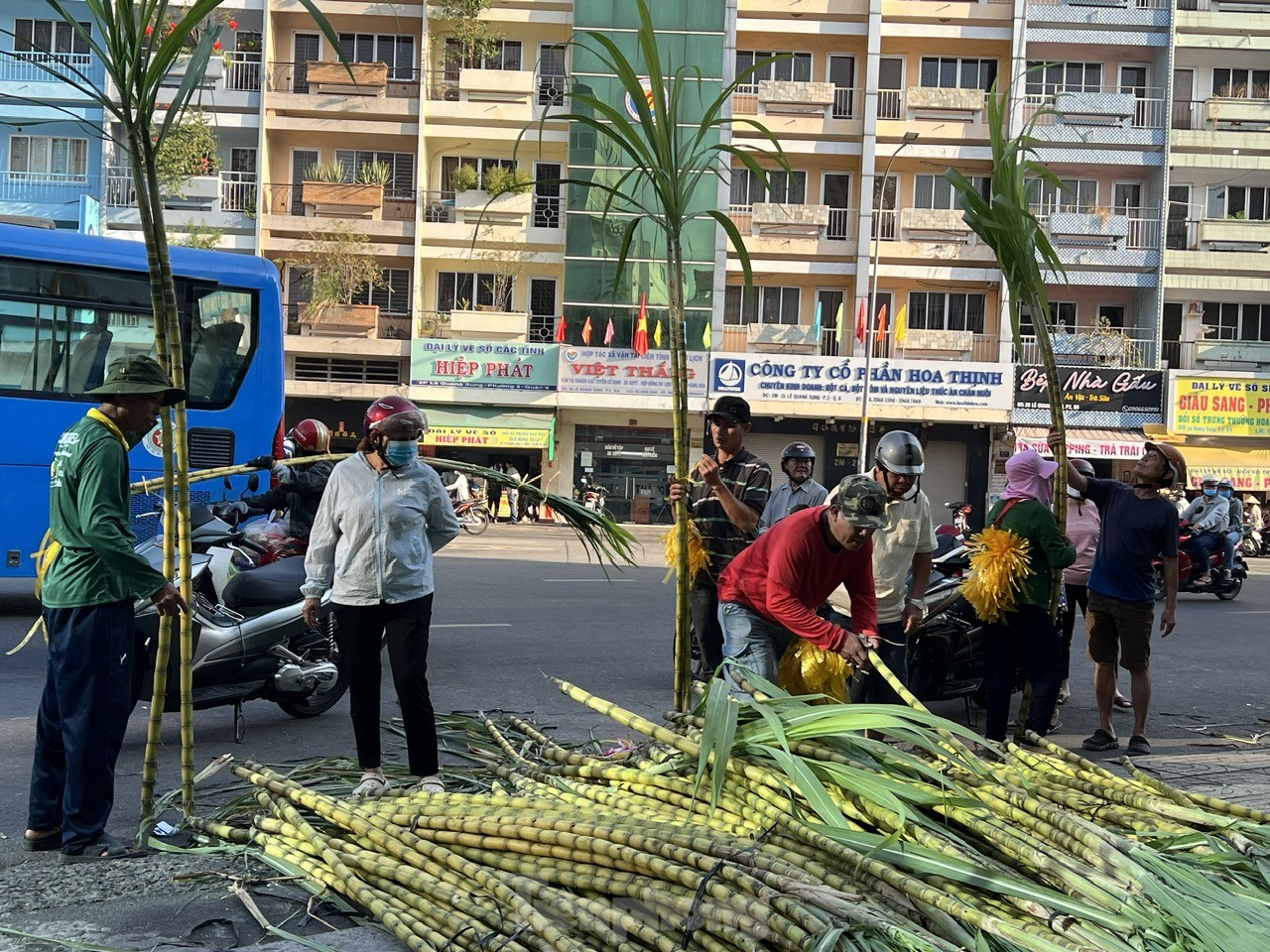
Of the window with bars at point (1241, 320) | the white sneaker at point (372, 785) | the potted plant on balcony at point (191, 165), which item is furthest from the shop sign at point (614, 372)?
the white sneaker at point (372, 785)

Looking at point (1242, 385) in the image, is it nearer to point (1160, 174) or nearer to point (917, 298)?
point (1160, 174)

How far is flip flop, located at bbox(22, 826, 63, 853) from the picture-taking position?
4.95 meters

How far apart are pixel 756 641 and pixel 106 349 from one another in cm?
953

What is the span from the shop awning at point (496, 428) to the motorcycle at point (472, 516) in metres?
5.23

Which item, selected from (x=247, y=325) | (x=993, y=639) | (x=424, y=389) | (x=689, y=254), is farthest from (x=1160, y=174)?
(x=993, y=639)

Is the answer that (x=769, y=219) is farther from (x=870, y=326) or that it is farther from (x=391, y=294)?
(x=391, y=294)

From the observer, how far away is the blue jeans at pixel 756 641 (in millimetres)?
5699

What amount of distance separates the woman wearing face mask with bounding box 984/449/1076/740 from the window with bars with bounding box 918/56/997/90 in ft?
108

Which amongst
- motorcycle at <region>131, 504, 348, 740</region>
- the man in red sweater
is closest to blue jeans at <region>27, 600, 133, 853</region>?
motorcycle at <region>131, 504, 348, 740</region>

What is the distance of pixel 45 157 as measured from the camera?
1437 inches

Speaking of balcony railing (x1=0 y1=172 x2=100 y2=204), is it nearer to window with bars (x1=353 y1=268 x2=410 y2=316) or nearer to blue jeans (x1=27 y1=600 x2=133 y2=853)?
window with bars (x1=353 y1=268 x2=410 y2=316)

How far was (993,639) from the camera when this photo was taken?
7293 mm

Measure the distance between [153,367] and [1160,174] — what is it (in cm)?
3666

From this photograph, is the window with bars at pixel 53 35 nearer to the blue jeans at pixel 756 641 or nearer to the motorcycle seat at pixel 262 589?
the motorcycle seat at pixel 262 589
